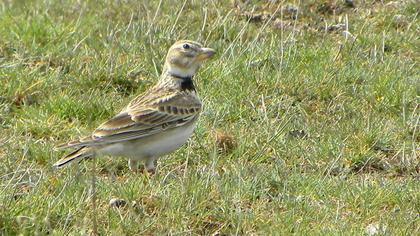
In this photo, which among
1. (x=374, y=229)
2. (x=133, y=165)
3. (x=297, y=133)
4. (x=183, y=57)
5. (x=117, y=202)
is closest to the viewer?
(x=374, y=229)

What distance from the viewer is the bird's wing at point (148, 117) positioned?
7.89 meters

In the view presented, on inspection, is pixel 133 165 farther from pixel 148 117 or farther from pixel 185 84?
pixel 185 84

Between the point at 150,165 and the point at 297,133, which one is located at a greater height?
the point at 150,165

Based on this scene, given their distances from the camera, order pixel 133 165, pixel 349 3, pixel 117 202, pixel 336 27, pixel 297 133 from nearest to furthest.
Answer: pixel 117 202 < pixel 133 165 < pixel 297 133 < pixel 336 27 < pixel 349 3

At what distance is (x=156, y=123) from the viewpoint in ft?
26.9

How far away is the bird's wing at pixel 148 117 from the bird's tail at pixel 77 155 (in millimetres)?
66

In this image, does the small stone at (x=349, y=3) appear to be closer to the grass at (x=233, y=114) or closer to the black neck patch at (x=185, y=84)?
the grass at (x=233, y=114)

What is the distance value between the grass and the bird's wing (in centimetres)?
27

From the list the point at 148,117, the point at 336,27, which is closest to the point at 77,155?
the point at 148,117

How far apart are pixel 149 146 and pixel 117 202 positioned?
33.9 inches

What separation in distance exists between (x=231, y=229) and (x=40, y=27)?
156 inches

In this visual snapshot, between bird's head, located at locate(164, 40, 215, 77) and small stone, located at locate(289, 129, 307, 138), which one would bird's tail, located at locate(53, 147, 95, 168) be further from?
small stone, located at locate(289, 129, 307, 138)

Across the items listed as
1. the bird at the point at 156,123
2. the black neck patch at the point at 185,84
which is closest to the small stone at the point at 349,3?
the bird at the point at 156,123

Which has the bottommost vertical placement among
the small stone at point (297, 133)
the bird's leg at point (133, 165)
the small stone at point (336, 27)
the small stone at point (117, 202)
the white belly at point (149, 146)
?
the small stone at point (336, 27)
